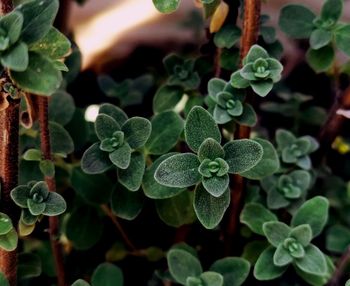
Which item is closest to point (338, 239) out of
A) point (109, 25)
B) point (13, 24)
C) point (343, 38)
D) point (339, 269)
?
point (339, 269)

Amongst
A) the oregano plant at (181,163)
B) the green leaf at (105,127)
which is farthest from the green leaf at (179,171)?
the green leaf at (105,127)

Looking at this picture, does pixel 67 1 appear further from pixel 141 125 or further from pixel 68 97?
pixel 141 125

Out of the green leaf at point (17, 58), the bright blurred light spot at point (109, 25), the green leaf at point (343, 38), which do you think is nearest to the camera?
the green leaf at point (17, 58)

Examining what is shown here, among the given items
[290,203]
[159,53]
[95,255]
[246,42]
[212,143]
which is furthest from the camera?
[159,53]

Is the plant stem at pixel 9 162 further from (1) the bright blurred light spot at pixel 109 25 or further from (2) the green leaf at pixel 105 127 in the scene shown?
(1) the bright blurred light spot at pixel 109 25

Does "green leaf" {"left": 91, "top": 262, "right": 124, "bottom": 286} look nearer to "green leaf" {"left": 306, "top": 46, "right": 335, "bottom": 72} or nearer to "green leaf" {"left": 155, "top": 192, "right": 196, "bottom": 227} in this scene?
"green leaf" {"left": 155, "top": 192, "right": 196, "bottom": 227}

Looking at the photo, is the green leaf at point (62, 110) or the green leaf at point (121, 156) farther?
the green leaf at point (62, 110)

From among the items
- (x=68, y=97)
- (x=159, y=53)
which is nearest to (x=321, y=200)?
(x=68, y=97)
